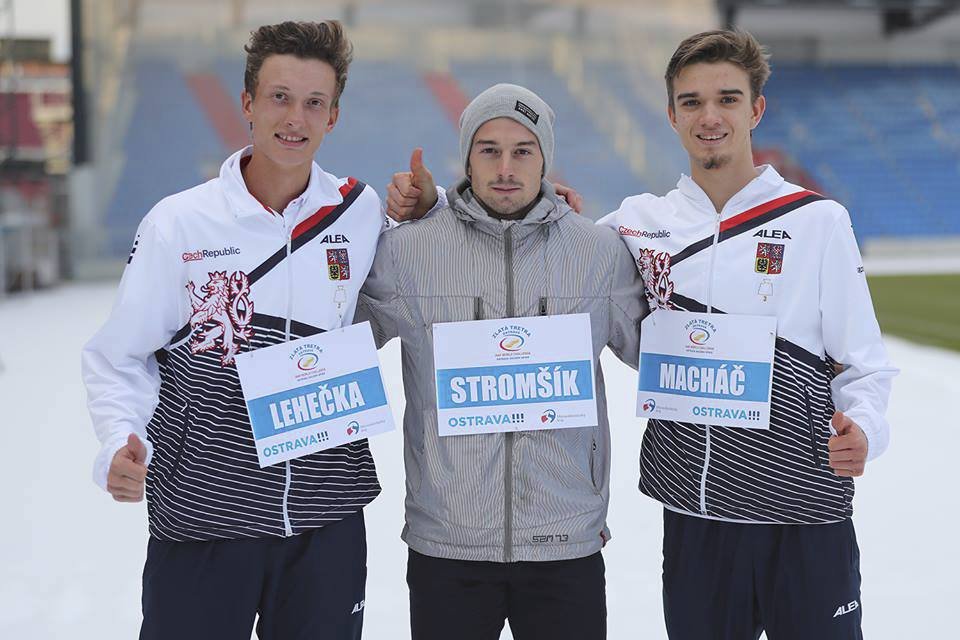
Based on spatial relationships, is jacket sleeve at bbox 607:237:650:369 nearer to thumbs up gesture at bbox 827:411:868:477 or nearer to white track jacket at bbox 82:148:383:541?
thumbs up gesture at bbox 827:411:868:477

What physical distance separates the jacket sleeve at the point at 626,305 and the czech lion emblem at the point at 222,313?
88 centimetres

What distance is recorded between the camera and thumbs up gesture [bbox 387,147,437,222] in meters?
2.48

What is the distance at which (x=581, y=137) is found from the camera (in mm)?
22359

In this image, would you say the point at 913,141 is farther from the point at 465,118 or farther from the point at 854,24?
the point at 465,118

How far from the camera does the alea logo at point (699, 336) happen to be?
2389mm

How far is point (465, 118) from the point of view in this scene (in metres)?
2.34

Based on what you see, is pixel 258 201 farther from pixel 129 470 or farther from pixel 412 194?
pixel 129 470

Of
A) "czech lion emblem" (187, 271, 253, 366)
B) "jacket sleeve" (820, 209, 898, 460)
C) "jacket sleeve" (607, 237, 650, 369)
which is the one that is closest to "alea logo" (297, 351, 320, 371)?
"czech lion emblem" (187, 271, 253, 366)

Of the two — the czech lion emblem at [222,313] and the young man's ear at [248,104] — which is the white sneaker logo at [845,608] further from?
the young man's ear at [248,104]

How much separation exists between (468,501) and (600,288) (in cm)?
60

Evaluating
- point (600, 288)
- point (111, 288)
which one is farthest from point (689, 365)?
point (111, 288)

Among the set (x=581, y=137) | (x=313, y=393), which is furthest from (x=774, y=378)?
(x=581, y=137)

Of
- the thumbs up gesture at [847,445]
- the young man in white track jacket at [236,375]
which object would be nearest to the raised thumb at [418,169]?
the young man in white track jacket at [236,375]

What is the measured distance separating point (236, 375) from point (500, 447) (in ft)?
2.06
